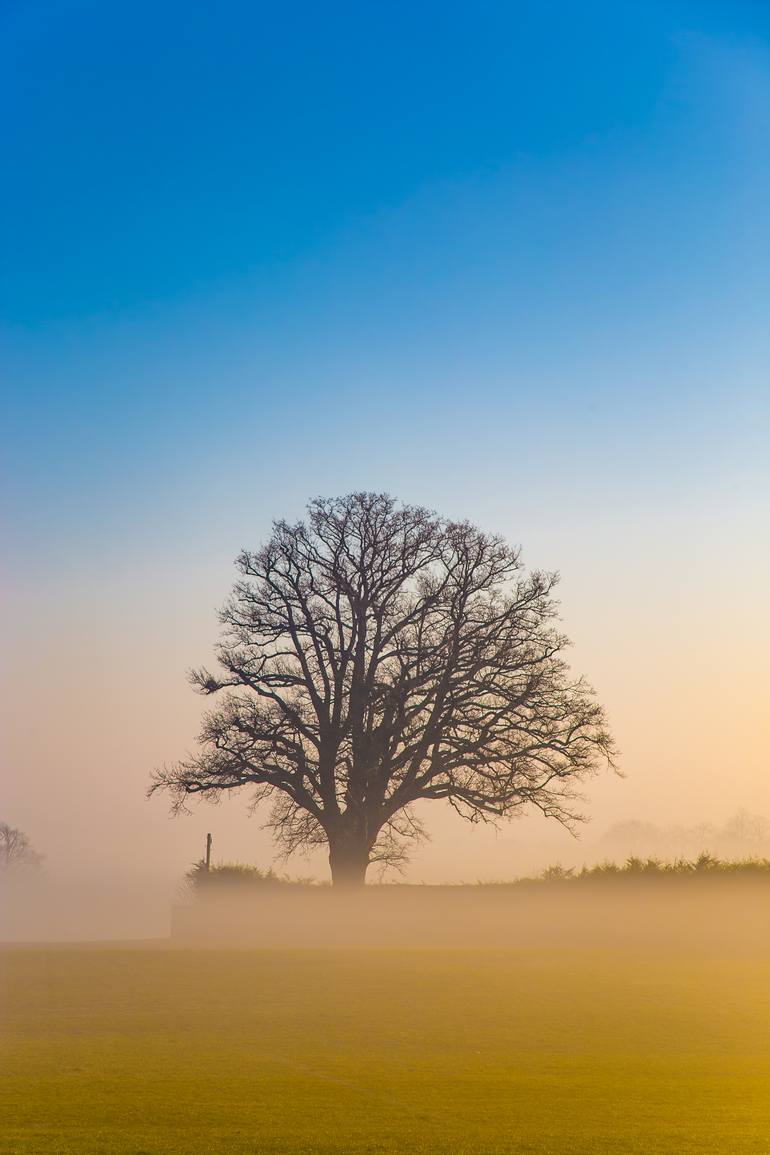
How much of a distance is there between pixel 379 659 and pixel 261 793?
5509 millimetres

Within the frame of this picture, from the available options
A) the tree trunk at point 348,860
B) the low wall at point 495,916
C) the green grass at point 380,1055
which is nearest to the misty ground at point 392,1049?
the green grass at point 380,1055

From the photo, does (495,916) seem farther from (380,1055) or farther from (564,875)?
(380,1055)

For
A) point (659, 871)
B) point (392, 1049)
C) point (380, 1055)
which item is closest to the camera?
point (380, 1055)

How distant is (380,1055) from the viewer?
15703mm

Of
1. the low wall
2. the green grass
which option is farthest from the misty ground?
the low wall

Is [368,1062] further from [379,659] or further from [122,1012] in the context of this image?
[379,659]

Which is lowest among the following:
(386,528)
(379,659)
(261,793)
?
(261,793)

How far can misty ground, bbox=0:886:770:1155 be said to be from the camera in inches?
440

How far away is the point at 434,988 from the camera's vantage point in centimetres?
2130

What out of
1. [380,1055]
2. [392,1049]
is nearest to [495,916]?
[392,1049]

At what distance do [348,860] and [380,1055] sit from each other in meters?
19.4

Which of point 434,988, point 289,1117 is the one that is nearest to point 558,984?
point 434,988

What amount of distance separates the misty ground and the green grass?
0.14 feet

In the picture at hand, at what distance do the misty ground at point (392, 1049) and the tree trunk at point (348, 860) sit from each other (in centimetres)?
594
